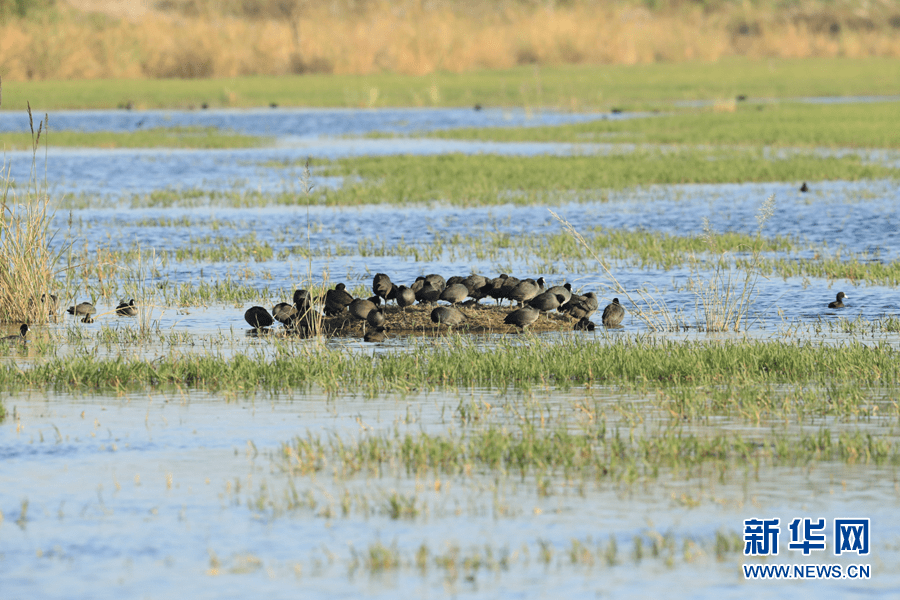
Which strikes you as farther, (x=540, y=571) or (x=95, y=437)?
(x=95, y=437)

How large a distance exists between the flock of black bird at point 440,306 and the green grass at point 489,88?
41801mm

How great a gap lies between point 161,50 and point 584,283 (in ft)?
188

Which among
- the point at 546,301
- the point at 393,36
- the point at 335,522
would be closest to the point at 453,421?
the point at 335,522

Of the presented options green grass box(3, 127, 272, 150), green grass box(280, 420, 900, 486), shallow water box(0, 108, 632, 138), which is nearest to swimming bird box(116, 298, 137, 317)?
green grass box(280, 420, 900, 486)

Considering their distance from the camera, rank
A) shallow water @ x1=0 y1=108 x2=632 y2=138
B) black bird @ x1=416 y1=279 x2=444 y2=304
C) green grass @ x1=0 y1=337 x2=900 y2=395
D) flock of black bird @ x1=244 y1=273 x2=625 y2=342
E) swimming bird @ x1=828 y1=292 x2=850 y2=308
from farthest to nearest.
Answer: shallow water @ x1=0 y1=108 x2=632 y2=138 → swimming bird @ x1=828 y1=292 x2=850 y2=308 → black bird @ x1=416 y1=279 x2=444 y2=304 → flock of black bird @ x1=244 y1=273 x2=625 y2=342 → green grass @ x1=0 y1=337 x2=900 y2=395

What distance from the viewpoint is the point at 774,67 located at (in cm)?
7838

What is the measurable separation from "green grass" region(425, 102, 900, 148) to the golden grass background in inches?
1046

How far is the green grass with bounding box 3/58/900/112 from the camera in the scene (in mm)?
59312

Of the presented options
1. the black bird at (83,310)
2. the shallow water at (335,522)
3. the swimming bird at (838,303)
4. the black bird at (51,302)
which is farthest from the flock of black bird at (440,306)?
the shallow water at (335,522)

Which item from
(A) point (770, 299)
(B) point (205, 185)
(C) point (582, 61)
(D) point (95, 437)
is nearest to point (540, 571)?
(D) point (95, 437)

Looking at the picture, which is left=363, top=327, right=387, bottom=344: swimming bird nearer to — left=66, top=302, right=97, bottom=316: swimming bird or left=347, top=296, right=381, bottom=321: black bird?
left=347, top=296, right=381, bottom=321: black bird

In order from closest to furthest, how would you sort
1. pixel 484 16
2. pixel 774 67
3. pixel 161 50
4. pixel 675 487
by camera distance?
pixel 675 487
pixel 161 50
pixel 774 67
pixel 484 16

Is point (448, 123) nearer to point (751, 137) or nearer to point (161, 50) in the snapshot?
point (751, 137)

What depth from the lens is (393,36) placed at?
7475 cm
